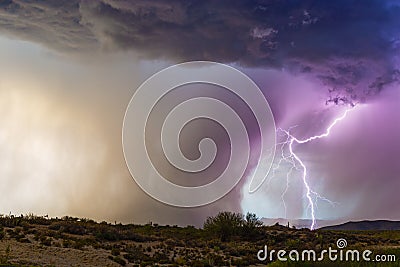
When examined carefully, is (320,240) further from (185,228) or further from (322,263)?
(322,263)

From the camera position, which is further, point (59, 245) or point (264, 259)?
point (264, 259)

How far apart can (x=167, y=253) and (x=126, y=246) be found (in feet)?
11.8

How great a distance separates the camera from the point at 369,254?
102 ft

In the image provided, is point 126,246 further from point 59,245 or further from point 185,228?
point 185,228

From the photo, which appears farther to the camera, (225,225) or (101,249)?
(225,225)

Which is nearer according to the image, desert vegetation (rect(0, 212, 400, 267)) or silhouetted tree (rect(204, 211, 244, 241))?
desert vegetation (rect(0, 212, 400, 267))

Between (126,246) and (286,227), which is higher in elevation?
(286,227)

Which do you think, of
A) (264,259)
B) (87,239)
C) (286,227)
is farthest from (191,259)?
(286,227)

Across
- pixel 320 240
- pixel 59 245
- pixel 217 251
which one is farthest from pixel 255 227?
pixel 59 245

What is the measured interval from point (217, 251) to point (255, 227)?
2068 cm

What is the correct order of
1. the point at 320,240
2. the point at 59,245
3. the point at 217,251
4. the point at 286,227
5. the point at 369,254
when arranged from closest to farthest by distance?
the point at 369,254 → the point at 59,245 → the point at 217,251 → the point at 320,240 → the point at 286,227

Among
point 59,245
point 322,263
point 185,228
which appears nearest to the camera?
point 322,263

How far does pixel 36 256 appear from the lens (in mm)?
33594

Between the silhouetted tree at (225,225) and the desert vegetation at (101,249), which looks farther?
the silhouetted tree at (225,225)
